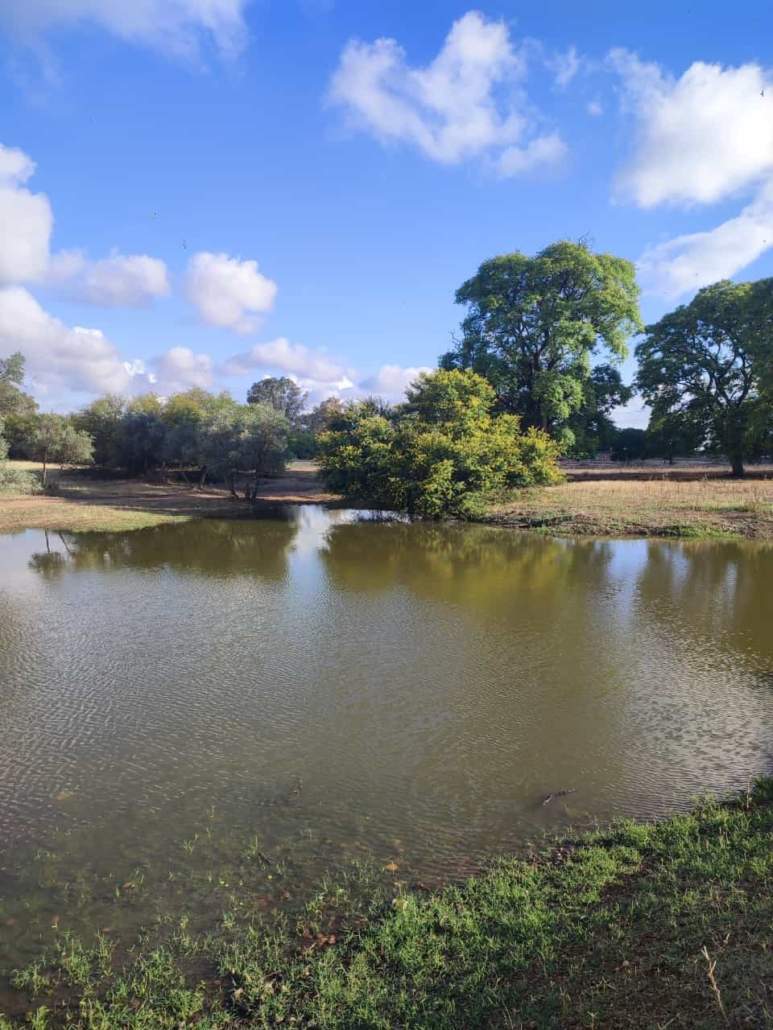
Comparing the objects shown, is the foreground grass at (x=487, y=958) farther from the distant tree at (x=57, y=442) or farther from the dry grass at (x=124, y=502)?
the distant tree at (x=57, y=442)

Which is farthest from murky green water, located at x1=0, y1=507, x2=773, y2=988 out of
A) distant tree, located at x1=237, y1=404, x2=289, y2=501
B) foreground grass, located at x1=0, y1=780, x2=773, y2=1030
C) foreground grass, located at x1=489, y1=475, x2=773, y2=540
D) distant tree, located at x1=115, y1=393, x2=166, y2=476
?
distant tree, located at x1=115, y1=393, x2=166, y2=476

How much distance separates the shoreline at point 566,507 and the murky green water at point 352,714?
766 cm

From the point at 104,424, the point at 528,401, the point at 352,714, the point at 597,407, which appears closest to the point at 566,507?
the point at 528,401

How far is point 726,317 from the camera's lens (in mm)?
42781

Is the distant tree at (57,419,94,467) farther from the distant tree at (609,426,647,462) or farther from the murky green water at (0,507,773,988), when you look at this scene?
the distant tree at (609,426,647,462)

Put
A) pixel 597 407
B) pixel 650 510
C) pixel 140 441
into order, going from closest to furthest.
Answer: pixel 650 510 → pixel 597 407 → pixel 140 441

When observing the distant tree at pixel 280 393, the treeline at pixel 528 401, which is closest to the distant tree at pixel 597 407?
the treeline at pixel 528 401

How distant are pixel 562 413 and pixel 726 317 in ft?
45.9

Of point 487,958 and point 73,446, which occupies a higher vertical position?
point 73,446

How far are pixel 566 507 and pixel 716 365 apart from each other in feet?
66.7

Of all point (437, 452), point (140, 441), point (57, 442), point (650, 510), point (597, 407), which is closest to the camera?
point (650, 510)

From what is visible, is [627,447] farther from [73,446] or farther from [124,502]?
[73,446]

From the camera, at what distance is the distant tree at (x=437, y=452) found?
34.4 metres

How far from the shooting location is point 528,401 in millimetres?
43594
